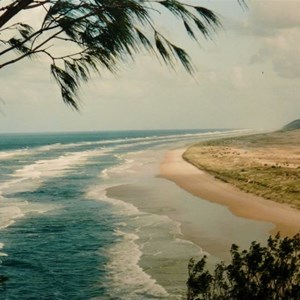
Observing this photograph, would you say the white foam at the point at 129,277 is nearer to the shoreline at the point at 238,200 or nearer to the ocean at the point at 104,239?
the ocean at the point at 104,239

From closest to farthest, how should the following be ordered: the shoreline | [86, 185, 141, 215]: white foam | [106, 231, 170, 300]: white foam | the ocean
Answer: [106, 231, 170, 300]: white foam < the ocean < the shoreline < [86, 185, 141, 215]: white foam

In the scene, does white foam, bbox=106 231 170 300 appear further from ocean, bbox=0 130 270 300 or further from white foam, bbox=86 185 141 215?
white foam, bbox=86 185 141 215

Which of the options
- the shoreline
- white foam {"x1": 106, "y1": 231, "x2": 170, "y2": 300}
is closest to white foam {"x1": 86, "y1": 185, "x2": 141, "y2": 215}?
the shoreline

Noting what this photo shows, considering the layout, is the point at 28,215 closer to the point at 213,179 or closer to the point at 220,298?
the point at 213,179

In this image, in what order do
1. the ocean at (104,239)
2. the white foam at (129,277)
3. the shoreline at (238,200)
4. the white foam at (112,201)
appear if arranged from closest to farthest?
the white foam at (129,277) < the ocean at (104,239) < the shoreline at (238,200) < the white foam at (112,201)

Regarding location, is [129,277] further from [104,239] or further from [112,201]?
[112,201]

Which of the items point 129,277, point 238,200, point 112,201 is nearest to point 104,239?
point 129,277

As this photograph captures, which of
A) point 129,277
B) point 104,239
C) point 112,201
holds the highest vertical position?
point 112,201

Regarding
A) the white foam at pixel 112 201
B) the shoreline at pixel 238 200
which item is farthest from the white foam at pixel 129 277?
the white foam at pixel 112 201
